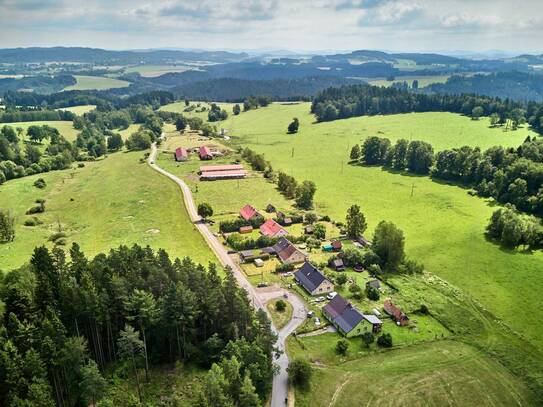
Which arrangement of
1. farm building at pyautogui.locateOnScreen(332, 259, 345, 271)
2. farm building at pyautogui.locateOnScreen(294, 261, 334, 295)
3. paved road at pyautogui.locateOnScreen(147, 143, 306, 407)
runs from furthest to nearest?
farm building at pyautogui.locateOnScreen(332, 259, 345, 271)
farm building at pyautogui.locateOnScreen(294, 261, 334, 295)
paved road at pyautogui.locateOnScreen(147, 143, 306, 407)

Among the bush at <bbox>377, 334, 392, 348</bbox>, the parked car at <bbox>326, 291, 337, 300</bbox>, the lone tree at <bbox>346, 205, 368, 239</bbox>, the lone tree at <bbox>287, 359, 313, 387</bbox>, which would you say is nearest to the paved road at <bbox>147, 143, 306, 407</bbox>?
the lone tree at <bbox>287, 359, 313, 387</bbox>

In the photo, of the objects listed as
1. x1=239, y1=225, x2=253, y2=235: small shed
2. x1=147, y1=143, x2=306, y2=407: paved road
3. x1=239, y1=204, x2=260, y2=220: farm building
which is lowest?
x1=147, y1=143, x2=306, y2=407: paved road

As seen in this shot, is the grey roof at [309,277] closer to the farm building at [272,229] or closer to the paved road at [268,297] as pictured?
the paved road at [268,297]

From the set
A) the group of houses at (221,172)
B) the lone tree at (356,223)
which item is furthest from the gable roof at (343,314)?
the group of houses at (221,172)

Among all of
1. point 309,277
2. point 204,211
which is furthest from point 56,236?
point 309,277

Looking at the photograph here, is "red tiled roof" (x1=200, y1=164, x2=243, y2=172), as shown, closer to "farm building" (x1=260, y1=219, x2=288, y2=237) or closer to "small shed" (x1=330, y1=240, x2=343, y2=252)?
"farm building" (x1=260, y1=219, x2=288, y2=237)

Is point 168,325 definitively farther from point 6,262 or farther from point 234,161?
point 234,161

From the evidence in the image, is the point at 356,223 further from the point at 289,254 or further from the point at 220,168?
the point at 220,168
